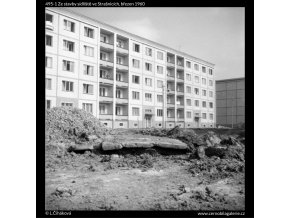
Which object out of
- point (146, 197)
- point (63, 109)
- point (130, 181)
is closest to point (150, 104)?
point (63, 109)

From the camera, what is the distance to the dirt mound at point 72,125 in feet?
31.7

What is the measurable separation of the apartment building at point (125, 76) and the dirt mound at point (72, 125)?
0.55 metres

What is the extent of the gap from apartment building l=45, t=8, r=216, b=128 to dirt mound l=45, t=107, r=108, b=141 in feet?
1.81

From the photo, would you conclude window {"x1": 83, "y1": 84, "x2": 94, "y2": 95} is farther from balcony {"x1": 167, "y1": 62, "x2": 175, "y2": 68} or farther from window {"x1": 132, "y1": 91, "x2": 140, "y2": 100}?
balcony {"x1": 167, "y1": 62, "x2": 175, "y2": 68}

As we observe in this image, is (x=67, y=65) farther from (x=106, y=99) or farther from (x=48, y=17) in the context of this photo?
(x=106, y=99)

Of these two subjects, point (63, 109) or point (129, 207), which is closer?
point (129, 207)

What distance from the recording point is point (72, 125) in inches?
422

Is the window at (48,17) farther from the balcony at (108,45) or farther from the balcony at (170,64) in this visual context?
the balcony at (108,45)

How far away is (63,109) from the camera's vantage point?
10750 mm

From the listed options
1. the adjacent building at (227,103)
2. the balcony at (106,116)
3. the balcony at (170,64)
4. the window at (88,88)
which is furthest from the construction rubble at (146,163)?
the balcony at (106,116)
